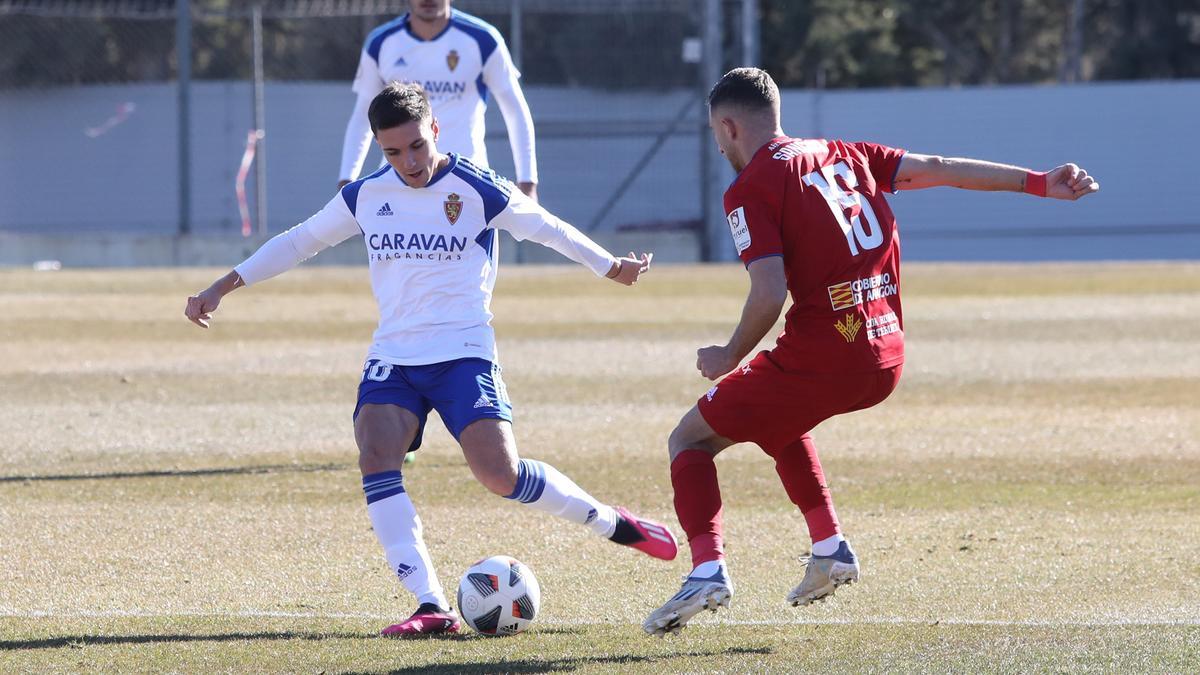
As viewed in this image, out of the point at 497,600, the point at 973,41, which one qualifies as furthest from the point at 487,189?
the point at 973,41

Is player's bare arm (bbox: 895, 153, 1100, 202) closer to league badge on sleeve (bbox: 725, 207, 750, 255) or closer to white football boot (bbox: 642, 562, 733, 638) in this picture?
league badge on sleeve (bbox: 725, 207, 750, 255)

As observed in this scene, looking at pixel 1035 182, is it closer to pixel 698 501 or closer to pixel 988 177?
pixel 988 177

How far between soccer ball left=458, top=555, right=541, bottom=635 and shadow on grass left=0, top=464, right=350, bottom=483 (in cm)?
339

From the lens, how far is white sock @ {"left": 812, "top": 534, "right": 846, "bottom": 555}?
514 cm

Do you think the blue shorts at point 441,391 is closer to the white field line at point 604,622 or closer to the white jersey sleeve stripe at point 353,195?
the white jersey sleeve stripe at point 353,195

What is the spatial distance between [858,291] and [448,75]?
429cm

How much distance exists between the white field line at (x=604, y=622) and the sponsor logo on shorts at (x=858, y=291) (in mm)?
1004

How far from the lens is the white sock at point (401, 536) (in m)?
5.10

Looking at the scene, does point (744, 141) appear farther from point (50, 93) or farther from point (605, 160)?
point (50, 93)

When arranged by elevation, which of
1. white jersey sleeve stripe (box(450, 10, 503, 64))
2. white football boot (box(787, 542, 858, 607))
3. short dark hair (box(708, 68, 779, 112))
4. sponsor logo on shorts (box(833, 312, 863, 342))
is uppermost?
white jersey sleeve stripe (box(450, 10, 503, 64))

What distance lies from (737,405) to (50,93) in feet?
87.7

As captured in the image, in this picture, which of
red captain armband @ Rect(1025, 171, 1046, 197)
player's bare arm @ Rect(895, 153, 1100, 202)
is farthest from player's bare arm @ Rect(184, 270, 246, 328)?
red captain armband @ Rect(1025, 171, 1046, 197)

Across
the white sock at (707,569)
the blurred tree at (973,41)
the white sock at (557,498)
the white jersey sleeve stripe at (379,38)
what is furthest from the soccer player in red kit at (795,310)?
the blurred tree at (973,41)

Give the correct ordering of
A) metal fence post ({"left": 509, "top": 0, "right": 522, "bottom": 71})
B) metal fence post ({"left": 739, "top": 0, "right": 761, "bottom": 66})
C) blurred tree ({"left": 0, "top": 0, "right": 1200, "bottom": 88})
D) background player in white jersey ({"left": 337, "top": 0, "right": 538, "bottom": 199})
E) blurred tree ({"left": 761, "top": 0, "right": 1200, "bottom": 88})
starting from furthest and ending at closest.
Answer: blurred tree ({"left": 761, "top": 0, "right": 1200, "bottom": 88}) → blurred tree ({"left": 0, "top": 0, "right": 1200, "bottom": 88}) → metal fence post ({"left": 739, "top": 0, "right": 761, "bottom": 66}) → metal fence post ({"left": 509, "top": 0, "right": 522, "bottom": 71}) → background player in white jersey ({"left": 337, "top": 0, "right": 538, "bottom": 199})
